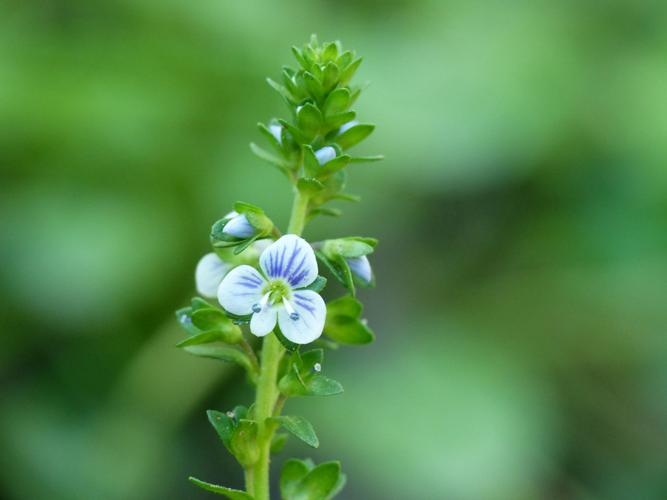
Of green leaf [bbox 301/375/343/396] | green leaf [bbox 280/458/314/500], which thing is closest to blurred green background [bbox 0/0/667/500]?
green leaf [bbox 280/458/314/500]

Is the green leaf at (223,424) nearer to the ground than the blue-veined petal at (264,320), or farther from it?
nearer to the ground

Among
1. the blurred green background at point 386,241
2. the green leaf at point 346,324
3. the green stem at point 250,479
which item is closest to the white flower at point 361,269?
the green leaf at point 346,324

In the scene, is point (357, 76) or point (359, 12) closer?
point (357, 76)

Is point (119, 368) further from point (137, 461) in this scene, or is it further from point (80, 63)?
point (80, 63)

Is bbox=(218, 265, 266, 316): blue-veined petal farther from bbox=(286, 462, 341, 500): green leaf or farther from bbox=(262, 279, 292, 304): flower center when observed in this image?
bbox=(286, 462, 341, 500): green leaf

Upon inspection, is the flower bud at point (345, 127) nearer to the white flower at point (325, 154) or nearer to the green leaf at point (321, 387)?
the white flower at point (325, 154)

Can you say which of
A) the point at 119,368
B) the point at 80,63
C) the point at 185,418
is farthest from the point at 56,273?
the point at 80,63
